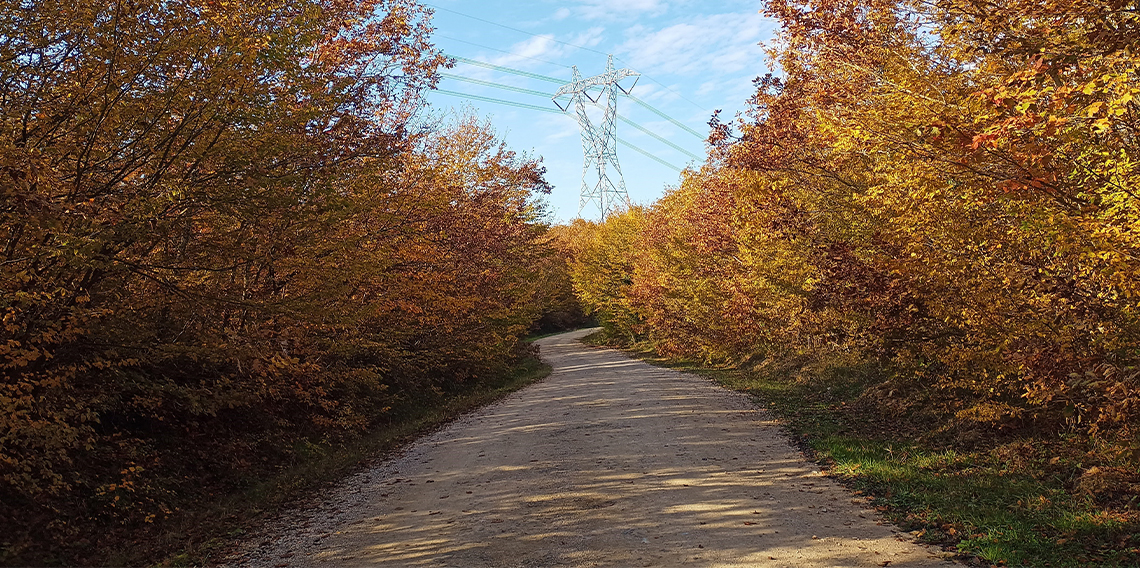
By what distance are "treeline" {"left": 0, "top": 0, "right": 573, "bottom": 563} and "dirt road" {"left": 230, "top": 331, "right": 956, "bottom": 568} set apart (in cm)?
210

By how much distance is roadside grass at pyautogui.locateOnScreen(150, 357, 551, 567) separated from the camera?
683cm

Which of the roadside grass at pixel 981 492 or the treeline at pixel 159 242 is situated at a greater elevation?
the treeline at pixel 159 242

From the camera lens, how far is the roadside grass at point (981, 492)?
18.2 ft

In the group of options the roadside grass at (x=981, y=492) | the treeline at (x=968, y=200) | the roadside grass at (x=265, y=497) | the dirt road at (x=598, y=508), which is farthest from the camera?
the roadside grass at (x=265, y=497)

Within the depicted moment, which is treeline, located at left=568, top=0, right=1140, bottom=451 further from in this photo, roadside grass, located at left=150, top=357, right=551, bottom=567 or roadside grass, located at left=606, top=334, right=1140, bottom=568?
roadside grass, located at left=150, top=357, right=551, bottom=567

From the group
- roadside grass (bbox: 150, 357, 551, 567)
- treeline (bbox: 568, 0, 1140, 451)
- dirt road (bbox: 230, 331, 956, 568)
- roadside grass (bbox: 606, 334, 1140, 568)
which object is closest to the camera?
treeline (bbox: 568, 0, 1140, 451)

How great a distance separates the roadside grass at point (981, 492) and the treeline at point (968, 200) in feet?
1.71

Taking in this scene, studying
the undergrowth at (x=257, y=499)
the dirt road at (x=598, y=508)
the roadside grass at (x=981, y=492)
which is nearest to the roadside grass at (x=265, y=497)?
the undergrowth at (x=257, y=499)

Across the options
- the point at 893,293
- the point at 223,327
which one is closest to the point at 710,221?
the point at 893,293

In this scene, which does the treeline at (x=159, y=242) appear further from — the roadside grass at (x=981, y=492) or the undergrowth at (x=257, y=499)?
the roadside grass at (x=981, y=492)

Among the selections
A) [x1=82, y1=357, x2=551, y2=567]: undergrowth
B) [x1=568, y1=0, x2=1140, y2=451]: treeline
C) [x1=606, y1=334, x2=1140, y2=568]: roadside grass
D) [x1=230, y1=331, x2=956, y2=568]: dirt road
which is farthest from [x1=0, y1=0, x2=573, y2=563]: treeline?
[x1=606, y1=334, x2=1140, y2=568]: roadside grass

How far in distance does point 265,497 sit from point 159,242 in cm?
365

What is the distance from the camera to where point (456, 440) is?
1245 centimetres

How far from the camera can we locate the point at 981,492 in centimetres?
717
